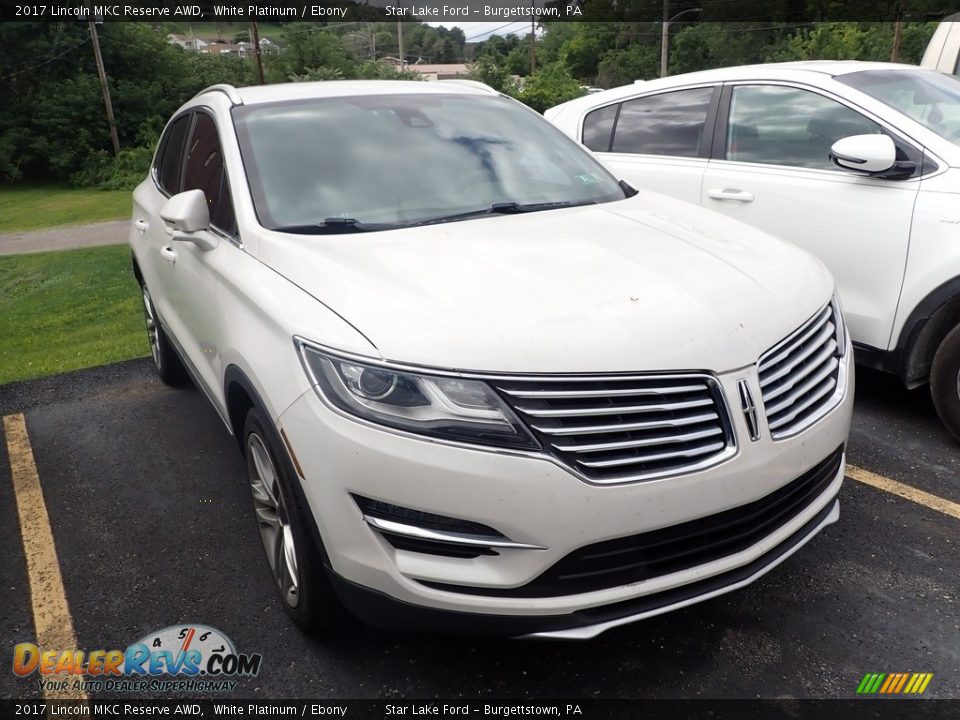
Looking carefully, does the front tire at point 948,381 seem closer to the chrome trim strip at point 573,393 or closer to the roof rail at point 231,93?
the chrome trim strip at point 573,393

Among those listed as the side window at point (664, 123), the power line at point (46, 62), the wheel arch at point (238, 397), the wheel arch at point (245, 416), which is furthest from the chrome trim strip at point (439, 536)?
the power line at point (46, 62)

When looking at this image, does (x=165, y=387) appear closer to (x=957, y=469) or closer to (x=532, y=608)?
(x=532, y=608)

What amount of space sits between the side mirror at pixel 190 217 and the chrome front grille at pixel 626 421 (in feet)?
5.31

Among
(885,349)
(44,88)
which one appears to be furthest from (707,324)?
(44,88)

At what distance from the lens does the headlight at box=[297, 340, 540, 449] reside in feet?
6.31

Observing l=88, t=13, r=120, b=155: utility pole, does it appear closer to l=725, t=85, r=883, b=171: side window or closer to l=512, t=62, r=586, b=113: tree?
l=512, t=62, r=586, b=113: tree

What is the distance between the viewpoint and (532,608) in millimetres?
1979

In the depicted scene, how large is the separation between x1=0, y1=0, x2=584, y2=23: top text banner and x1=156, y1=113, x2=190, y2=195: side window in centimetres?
1113

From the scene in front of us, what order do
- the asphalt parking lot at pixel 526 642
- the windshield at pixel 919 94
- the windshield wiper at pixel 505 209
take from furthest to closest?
the windshield at pixel 919 94 < the windshield wiper at pixel 505 209 < the asphalt parking lot at pixel 526 642

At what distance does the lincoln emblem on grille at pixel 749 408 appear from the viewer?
80.9 inches

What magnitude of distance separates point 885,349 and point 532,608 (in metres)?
2.63

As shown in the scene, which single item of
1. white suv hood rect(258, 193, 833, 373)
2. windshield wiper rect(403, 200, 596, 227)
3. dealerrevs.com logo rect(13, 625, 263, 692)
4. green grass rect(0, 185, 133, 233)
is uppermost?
windshield wiper rect(403, 200, 596, 227)

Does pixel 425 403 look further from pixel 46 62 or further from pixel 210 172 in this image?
pixel 46 62

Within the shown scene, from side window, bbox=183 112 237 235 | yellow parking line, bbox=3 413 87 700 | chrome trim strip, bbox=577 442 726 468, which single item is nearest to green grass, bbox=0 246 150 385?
yellow parking line, bbox=3 413 87 700
